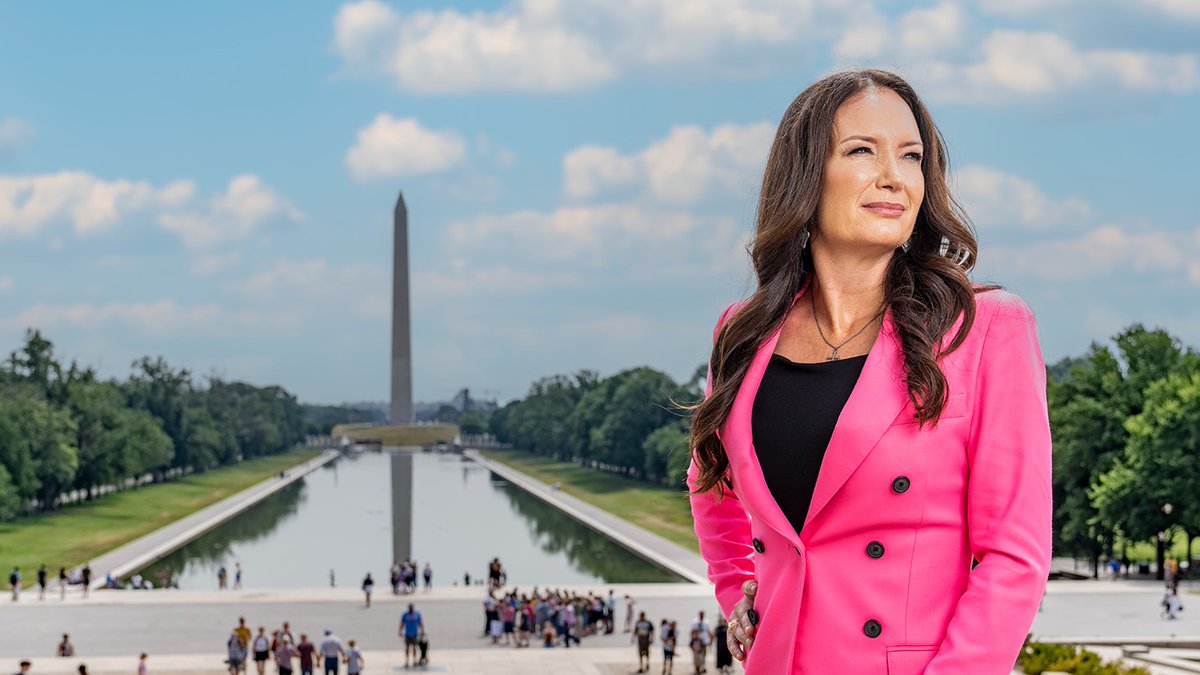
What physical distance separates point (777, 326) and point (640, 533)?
53.1m

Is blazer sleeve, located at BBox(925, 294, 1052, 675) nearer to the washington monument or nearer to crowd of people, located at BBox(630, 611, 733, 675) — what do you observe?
crowd of people, located at BBox(630, 611, 733, 675)

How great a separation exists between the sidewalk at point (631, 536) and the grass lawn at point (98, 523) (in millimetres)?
17077

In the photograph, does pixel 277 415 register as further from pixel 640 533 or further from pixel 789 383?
pixel 789 383

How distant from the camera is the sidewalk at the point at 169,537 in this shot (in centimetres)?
4453

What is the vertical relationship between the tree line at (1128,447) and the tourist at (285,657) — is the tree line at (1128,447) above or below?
above

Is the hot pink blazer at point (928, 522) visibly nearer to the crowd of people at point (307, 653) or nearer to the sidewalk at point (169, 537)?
the crowd of people at point (307, 653)

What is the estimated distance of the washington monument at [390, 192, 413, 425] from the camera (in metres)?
112

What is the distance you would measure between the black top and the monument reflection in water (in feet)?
129

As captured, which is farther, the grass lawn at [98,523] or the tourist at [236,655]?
the grass lawn at [98,523]

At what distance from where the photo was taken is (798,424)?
2869mm

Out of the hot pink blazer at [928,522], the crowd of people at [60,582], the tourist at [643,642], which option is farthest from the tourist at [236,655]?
the hot pink blazer at [928,522]

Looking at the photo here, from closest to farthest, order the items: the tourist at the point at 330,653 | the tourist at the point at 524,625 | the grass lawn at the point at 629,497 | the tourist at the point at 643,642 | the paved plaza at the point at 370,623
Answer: the tourist at the point at 330,653, the tourist at the point at 643,642, the paved plaza at the point at 370,623, the tourist at the point at 524,625, the grass lawn at the point at 629,497

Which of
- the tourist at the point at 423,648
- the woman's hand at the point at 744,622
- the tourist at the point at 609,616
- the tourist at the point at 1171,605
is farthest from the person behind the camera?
the tourist at the point at 609,616

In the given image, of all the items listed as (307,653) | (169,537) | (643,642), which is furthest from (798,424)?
(169,537)
